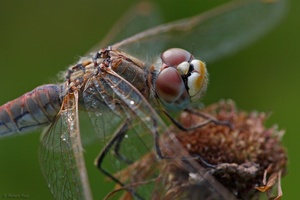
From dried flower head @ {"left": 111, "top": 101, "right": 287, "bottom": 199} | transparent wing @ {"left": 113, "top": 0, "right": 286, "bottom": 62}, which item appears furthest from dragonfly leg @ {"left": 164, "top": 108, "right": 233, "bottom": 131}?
transparent wing @ {"left": 113, "top": 0, "right": 286, "bottom": 62}

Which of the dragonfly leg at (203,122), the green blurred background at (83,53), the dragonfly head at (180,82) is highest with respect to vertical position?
the green blurred background at (83,53)

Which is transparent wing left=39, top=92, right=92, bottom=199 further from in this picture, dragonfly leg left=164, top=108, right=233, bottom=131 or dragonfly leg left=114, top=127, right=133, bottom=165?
dragonfly leg left=164, top=108, right=233, bottom=131

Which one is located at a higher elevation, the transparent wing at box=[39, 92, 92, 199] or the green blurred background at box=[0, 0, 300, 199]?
the green blurred background at box=[0, 0, 300, 199]


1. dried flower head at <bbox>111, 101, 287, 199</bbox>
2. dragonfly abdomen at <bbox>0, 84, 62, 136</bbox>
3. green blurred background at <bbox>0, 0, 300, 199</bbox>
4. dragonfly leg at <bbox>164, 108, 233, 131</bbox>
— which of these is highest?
green blurred background at <bbox>0, 0, 300, 199</bbox>

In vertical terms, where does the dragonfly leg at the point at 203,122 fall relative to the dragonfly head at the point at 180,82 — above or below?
below

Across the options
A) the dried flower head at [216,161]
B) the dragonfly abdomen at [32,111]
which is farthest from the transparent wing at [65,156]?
the dried flower head at [216,161]

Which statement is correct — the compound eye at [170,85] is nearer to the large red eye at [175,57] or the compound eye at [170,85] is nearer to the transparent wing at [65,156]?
the large red eye at [175,57]

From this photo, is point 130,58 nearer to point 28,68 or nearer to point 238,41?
point 238,41
